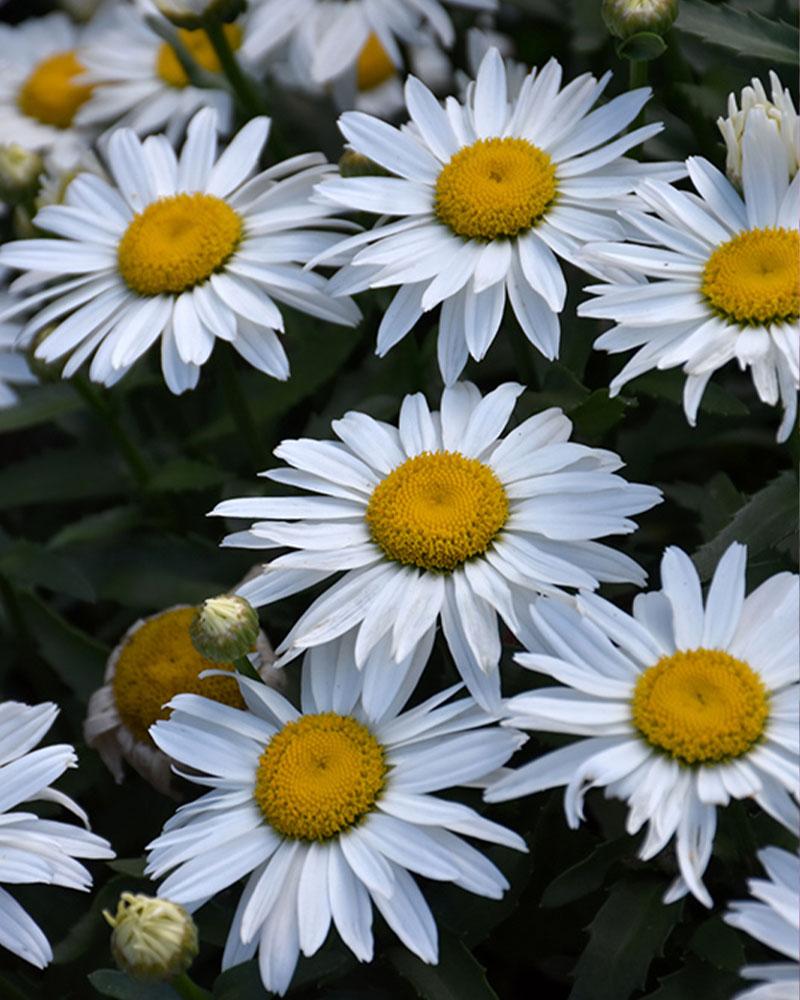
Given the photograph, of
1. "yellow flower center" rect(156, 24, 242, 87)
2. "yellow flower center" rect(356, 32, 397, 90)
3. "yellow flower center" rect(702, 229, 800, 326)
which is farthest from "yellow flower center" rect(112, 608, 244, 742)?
"yellow flower center" rect(356, 32, 397, 90)

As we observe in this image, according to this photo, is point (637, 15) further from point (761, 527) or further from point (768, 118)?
point (761, 527)

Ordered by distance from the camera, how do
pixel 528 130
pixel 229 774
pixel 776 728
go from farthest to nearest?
pixel 528 130, pixel 229 774, pixel 776 728

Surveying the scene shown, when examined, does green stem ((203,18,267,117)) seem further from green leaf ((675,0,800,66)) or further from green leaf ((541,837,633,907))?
green leaf ((541,837,633,907))

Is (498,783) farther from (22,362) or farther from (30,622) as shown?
(22,362)

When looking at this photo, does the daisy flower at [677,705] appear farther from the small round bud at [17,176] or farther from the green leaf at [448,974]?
the small round bud at [17,176]

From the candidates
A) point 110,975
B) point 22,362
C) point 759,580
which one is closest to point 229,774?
point 110,975

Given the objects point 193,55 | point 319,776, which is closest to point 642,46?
point 319,776

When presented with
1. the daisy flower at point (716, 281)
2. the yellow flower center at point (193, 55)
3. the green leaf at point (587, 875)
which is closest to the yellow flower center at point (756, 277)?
the daisy flower at point (716, 281)

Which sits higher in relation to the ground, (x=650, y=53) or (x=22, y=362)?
(x=650, y=53)
